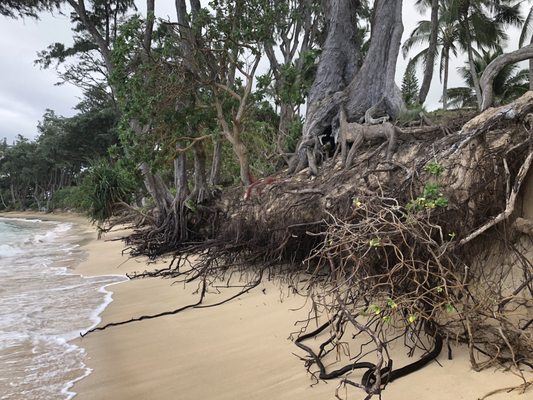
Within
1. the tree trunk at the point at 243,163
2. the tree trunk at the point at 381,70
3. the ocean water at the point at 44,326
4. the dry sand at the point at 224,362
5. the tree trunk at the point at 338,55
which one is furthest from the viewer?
the tree trunk at the point at 243,163

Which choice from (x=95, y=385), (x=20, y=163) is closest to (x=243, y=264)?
(x=95, y=385)

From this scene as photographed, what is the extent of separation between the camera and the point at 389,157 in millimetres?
4824

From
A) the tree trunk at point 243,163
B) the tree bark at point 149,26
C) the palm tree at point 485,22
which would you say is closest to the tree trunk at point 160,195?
the tree trunk at point 243,163

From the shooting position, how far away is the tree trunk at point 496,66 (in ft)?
15.0

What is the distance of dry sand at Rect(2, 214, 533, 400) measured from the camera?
243 cm

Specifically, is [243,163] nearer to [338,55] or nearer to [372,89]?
[338,55]

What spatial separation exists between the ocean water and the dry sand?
184 mm

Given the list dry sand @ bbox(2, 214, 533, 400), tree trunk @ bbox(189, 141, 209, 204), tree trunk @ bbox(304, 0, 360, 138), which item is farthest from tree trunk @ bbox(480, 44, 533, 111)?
tree trunk @ bbox(189, 141, 209, 204)

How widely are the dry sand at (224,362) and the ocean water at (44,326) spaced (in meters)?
0.18

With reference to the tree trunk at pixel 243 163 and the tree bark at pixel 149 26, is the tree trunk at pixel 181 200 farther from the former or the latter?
the tree bark at pixel 149 26

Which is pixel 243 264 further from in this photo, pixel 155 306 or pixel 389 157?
pixel 389 157

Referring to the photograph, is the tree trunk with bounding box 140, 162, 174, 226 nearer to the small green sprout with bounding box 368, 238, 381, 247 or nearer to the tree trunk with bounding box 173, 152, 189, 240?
the tree trunk with bounding box 173, 152, 189, 240

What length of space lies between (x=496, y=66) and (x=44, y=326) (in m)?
5.95

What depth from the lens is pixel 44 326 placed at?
4.77 meters
